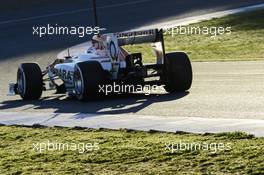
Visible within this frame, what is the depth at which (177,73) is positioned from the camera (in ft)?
49.1

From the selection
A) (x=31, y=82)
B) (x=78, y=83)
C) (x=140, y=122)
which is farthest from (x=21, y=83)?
(x=140, y=122)

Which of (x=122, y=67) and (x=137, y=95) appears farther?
(x=137, y=95)

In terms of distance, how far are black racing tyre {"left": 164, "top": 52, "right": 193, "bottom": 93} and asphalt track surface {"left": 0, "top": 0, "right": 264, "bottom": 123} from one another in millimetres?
251

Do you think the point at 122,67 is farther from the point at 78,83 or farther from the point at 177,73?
the point at 177,73

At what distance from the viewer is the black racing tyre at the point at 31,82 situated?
1597 centimetres

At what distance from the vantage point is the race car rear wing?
14727mm

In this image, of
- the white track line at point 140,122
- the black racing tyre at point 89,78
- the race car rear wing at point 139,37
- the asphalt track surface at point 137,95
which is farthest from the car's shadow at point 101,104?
the race car rear wing at point 139,37

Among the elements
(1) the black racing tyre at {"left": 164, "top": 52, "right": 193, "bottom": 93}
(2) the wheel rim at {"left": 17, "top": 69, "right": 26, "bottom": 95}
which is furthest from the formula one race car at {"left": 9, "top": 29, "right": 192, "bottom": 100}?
(2) the wheel rim at {"left": 17, "top": 69, "right": 26, "bottom": 95}

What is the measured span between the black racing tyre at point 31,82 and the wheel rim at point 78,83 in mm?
1303

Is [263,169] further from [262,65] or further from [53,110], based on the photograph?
[262,65]

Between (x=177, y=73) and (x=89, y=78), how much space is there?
1.70 metres

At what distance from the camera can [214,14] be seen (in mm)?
33594

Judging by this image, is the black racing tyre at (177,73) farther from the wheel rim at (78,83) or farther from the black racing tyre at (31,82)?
the black racing tyre at (31,82)

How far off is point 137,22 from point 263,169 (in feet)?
84.1
